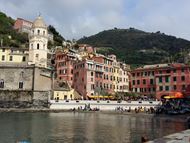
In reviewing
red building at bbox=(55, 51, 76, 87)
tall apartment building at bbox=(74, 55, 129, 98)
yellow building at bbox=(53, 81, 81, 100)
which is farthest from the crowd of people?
red building at bbox=(55, 51, 76, 87)

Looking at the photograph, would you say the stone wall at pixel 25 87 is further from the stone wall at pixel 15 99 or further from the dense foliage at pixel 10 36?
the dense foliage at pixel 10 36

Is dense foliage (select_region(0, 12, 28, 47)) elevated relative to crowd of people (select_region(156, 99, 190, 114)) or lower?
elevated

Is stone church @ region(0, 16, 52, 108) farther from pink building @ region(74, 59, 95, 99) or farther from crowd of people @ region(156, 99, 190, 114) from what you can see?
crowd of people @ region(156, 99, 190, 114)

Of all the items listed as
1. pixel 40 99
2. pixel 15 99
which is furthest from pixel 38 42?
pixel 15 99

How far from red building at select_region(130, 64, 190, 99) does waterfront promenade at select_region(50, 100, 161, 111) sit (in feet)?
41.0

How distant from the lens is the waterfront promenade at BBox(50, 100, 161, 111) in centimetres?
7575

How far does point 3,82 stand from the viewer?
7806cm

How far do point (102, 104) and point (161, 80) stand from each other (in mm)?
21879

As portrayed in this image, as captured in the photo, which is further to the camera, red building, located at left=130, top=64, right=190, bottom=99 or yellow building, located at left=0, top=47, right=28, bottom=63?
yellow building, located at left=0, top=47, right=28, bottom=63

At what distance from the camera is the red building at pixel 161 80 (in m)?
85.7

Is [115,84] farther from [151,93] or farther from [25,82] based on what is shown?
[25,82]

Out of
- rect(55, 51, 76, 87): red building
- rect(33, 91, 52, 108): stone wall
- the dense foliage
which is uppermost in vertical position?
the dense foliage

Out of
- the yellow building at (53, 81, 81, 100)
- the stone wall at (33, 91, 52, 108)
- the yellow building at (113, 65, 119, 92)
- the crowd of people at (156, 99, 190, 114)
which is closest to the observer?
the crowd of people at (156, 99, 190, 114)

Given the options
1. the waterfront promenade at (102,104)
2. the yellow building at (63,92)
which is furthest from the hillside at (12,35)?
the waterfront promenade at (102,104)
